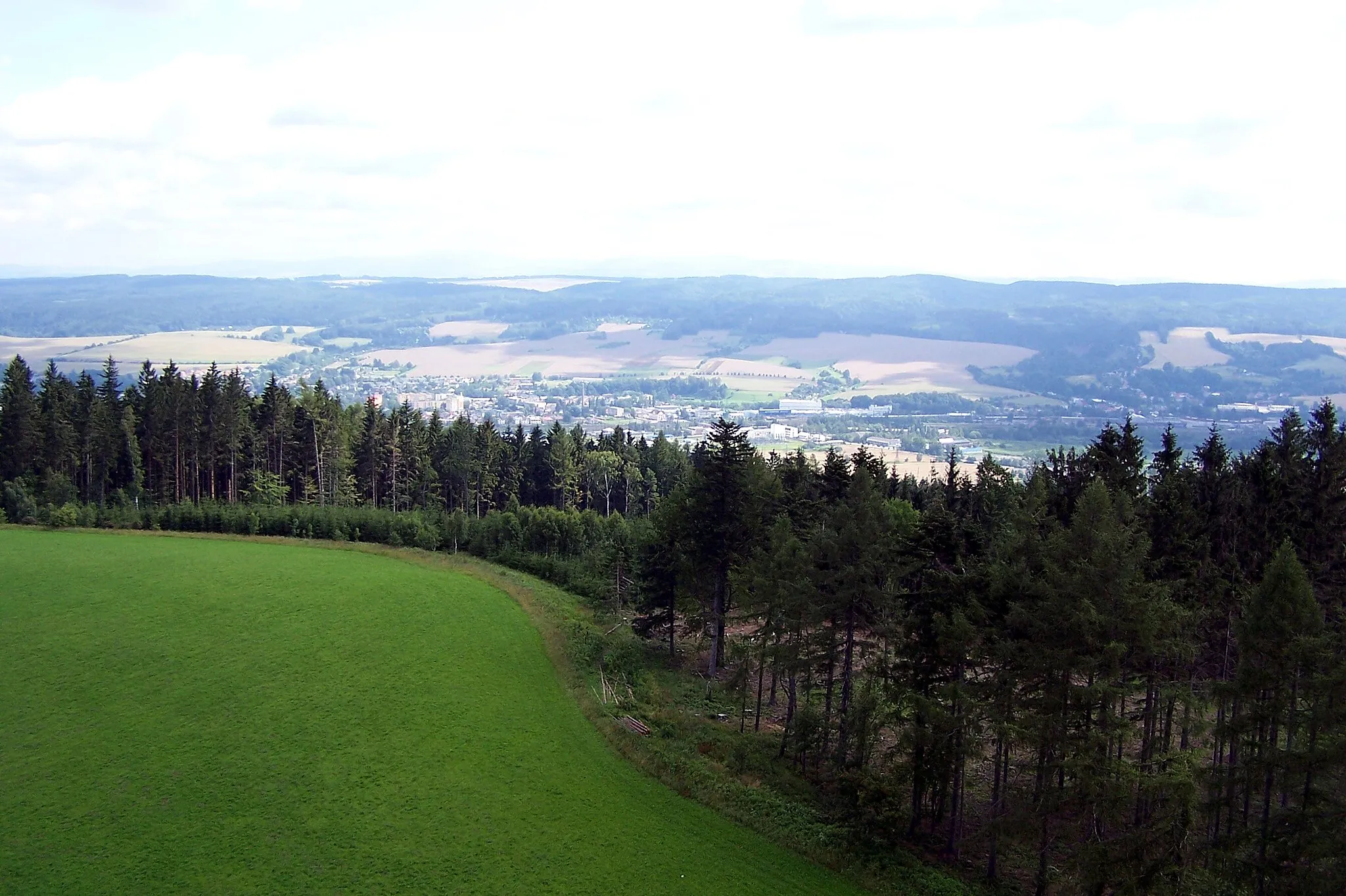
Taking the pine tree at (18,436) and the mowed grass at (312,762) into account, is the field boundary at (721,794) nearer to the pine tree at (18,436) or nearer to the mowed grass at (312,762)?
the mowed grass at (312,762)

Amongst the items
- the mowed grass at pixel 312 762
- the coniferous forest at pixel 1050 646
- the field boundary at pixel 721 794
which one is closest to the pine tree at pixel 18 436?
the mowed grass at pixel 312 762

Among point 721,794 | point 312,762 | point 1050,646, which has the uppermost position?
point 1050,646

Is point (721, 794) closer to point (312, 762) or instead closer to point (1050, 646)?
Result: point (1050, 646)

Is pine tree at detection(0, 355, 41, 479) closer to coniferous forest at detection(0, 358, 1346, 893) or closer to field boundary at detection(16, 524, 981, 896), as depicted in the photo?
coniferous forest at detection(0, 358, 1346, 893)

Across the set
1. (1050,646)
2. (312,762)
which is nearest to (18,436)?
(312,762)

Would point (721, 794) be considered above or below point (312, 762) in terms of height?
below
